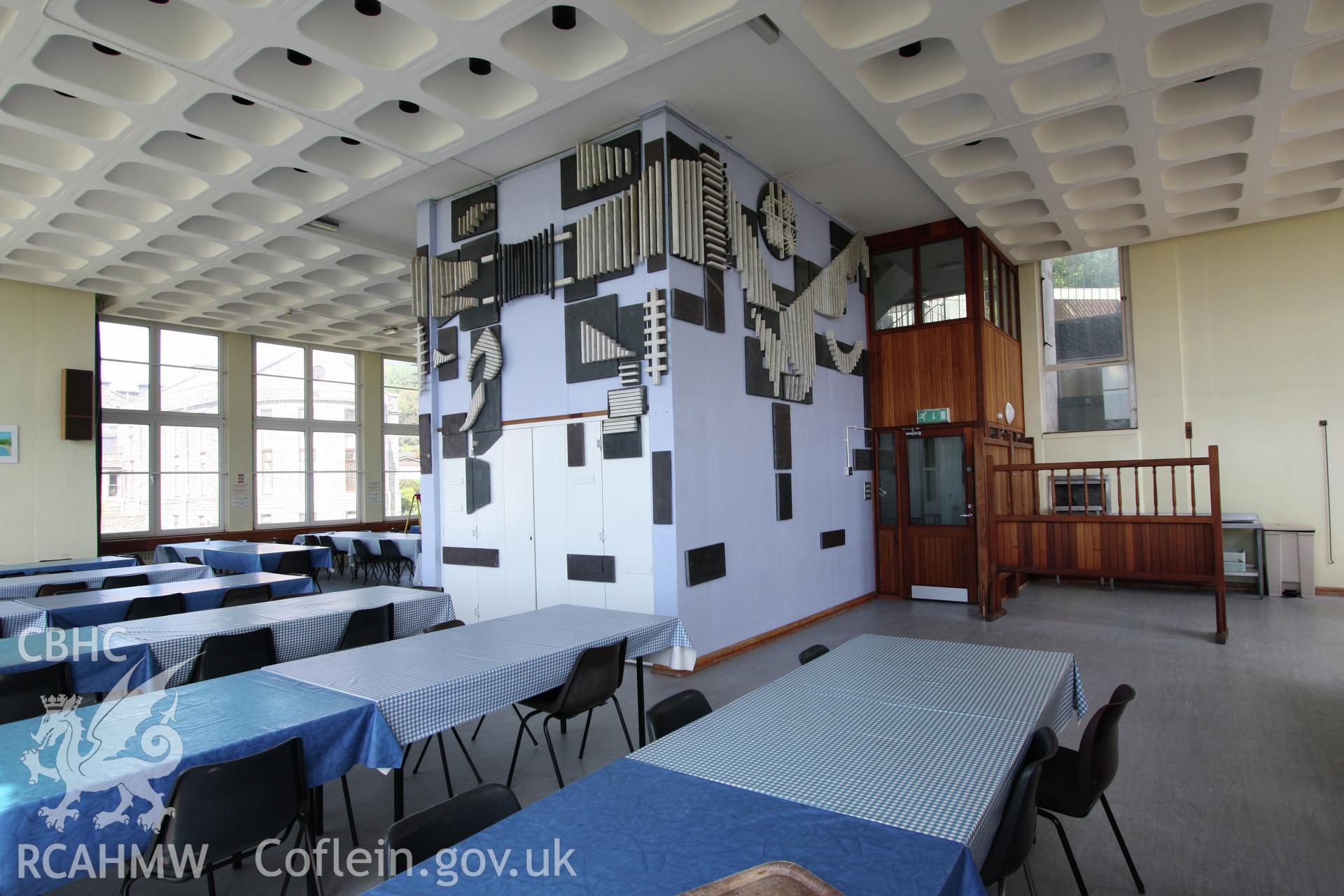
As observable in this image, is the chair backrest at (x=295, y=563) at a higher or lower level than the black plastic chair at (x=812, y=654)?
lower

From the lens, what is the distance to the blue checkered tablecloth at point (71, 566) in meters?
7.27

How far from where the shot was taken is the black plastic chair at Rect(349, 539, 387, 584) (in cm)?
1060

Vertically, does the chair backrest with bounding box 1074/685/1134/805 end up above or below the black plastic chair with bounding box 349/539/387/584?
above

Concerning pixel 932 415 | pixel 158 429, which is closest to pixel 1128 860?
pixel 932 415

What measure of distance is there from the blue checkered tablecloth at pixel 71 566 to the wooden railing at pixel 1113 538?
370 inches

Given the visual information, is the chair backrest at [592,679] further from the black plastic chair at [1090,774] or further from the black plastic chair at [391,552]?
the black plastic chair at [391,552]

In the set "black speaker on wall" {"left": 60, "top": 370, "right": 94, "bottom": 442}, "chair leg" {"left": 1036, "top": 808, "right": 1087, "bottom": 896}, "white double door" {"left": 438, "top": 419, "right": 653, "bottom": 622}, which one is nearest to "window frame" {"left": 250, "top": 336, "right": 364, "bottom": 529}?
"black speaker on wall" {"left": 60, "top": 370, "right": 94, "bottom": 442}

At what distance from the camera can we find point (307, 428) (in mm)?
13047

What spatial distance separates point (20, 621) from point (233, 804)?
383 centimetres

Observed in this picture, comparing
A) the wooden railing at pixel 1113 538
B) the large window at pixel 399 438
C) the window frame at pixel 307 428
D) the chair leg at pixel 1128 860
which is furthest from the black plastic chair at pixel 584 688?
the large window at pixel 399 438

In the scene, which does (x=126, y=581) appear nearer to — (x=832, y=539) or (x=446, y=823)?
(x=446, y=823)

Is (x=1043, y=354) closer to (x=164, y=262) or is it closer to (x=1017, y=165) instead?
(x=1017, y=165)

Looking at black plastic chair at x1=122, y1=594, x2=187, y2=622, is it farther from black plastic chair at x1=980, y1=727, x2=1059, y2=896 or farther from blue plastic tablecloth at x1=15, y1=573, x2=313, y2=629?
black plastic chair at x1=980, y1=727, x2=1059, y2=896

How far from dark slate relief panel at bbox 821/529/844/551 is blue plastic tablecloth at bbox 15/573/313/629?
4.98 m
